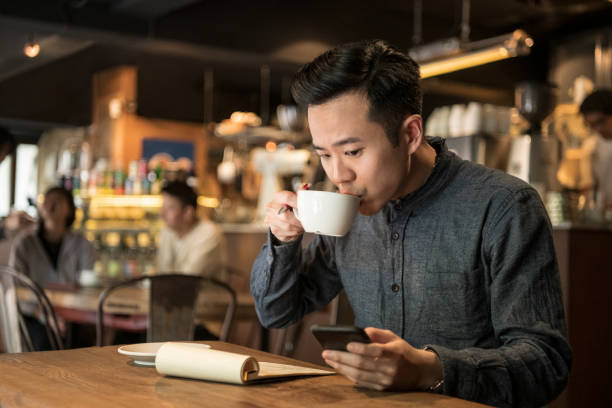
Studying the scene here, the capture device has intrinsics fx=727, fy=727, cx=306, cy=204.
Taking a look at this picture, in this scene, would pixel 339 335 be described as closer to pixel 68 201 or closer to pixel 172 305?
pixel 172 305

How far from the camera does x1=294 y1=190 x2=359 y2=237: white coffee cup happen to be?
4.52ft

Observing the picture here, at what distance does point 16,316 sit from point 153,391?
2.04m

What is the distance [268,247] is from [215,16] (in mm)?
5618

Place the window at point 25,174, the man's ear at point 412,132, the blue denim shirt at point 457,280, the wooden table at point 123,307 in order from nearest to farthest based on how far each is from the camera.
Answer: the blue denim shirt at point 457,280 → the man's ear at point 412,132 → the wooden table at point 123,307 → the window at point 25,174

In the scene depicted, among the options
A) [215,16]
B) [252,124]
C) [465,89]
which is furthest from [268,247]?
[465,89]

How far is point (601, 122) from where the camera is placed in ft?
15.8

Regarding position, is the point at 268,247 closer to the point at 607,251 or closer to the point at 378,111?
the point at 378,111

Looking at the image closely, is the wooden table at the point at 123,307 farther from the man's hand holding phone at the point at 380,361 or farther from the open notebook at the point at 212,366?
the man's hand holding phone at the point at 380,361

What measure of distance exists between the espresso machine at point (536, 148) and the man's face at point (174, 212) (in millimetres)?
1953

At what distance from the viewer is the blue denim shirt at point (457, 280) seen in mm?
1274

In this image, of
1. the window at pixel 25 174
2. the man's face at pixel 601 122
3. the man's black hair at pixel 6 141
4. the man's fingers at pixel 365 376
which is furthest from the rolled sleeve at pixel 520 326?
the window at pixel 25 174

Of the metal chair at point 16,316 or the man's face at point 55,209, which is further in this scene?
the man's face at point 55,209

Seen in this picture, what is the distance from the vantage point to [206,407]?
1010 millimetres

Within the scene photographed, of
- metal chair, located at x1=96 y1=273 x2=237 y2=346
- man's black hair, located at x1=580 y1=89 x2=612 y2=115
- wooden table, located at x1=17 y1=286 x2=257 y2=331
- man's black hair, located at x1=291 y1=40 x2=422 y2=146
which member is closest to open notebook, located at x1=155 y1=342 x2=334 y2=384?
man's black hair, located at x1=291 y1=40 x2=422 y2=146
